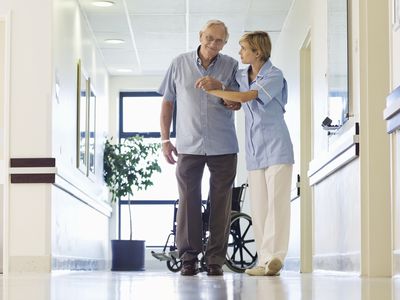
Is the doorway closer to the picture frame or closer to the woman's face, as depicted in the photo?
the woman's face

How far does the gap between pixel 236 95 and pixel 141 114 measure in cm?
860

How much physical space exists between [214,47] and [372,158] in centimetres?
100

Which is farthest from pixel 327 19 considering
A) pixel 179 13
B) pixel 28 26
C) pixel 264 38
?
pixel 179 13

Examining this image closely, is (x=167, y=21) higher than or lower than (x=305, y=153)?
higher

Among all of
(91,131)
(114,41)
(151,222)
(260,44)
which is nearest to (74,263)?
(91,131)

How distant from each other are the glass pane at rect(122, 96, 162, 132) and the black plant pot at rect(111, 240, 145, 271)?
6.92 feet

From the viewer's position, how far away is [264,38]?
4520 millimetres

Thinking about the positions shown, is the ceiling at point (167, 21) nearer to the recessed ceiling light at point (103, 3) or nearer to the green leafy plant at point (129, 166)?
the recessed ceiling light at point (103, 3)

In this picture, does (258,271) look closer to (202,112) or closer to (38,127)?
(202,112)

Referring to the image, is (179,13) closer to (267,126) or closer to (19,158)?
(19,158)

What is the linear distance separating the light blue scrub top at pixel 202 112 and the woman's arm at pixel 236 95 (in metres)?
0.27

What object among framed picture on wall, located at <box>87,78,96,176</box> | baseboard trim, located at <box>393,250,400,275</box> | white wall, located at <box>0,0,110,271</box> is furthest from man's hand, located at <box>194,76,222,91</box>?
framed picture on wall, located at <box>87,78,96,176</box>

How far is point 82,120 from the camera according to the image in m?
8.79

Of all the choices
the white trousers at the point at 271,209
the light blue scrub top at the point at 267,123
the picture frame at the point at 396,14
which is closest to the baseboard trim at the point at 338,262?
the white trousers at the point at 271,209
